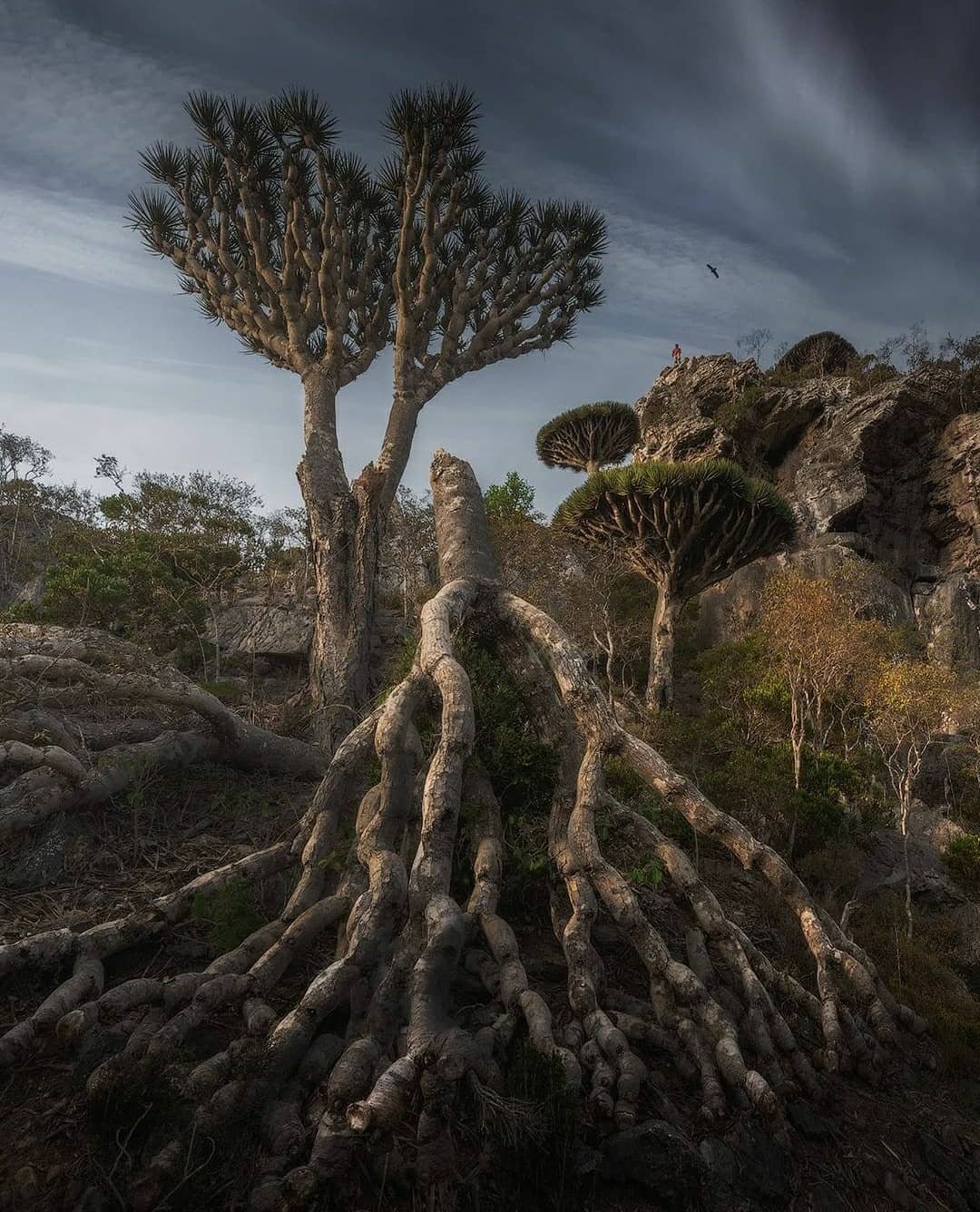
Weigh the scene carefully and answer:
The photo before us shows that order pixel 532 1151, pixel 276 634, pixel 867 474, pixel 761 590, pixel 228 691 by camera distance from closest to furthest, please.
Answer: pixel 532 1151
pixel 228 691
pixel 276 634
pixel 761 590
pixel 867 474

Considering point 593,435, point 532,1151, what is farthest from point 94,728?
point 593,435

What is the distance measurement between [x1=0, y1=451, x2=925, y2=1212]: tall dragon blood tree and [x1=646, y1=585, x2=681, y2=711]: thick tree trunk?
49.6 feet

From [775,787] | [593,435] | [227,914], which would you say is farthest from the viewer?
[593,435]

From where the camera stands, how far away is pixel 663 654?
2075 cm

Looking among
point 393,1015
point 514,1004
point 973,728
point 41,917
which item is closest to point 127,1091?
point 393,1015

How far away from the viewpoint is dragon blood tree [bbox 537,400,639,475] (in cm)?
3278

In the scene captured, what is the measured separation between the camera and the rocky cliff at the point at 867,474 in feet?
82.6

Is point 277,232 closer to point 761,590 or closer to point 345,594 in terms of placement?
point 345,594

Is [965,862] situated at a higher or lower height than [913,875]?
higher

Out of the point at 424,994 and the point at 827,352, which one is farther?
the point at 827,352

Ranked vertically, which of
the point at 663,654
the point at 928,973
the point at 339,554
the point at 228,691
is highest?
the point at 339,554

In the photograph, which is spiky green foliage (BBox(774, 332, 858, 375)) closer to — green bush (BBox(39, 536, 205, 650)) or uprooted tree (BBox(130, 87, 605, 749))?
uprooted tree (BBox(130, 87, 605, 749))

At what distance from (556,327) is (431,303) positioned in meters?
3.39

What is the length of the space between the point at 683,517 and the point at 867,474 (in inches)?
570
